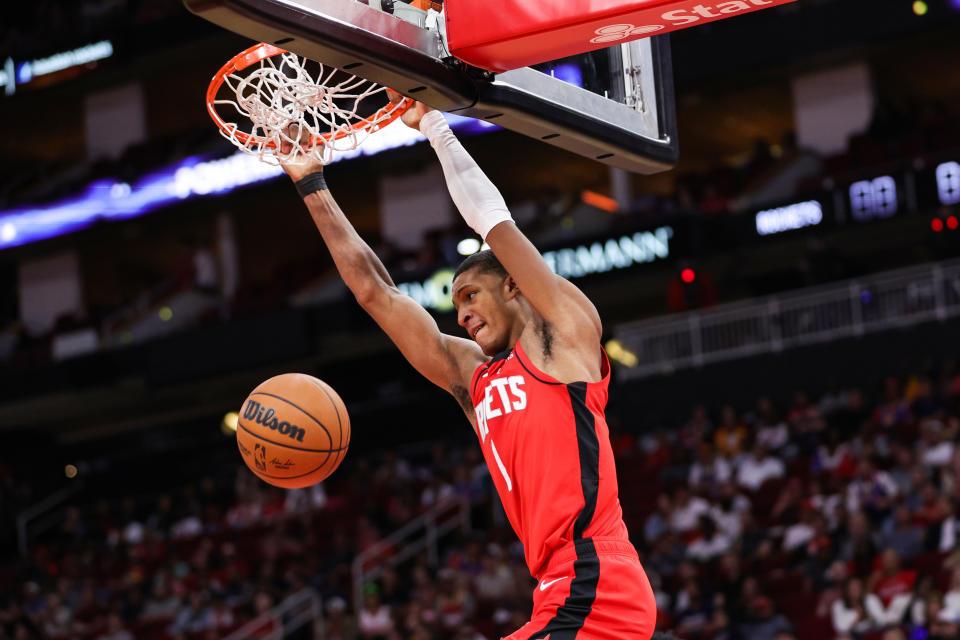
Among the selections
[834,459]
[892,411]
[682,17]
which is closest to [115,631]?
[834,459]

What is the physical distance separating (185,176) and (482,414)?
2215 centimetres

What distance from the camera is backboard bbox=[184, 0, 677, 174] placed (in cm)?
373

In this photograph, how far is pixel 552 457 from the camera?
13.0 feet

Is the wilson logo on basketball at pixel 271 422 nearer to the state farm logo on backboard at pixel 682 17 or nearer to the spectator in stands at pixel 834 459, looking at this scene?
the state farm logo on backboard at pixel 682 17

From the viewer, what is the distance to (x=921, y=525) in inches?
446

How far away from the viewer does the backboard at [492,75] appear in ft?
12.2

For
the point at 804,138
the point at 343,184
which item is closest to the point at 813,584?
the point at 804,138

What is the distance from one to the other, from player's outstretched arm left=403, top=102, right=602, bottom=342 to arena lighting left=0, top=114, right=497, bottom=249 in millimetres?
19326

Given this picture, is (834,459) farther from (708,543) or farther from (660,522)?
(660,522)

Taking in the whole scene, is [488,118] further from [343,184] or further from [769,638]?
[343,184]

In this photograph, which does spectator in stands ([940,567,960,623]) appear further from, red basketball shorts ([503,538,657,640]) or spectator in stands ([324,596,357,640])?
red basketball shorts ([503,538,657,640])

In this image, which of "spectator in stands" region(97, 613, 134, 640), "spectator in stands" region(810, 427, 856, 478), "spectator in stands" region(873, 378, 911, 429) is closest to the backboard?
"spectator in stands" region(810, 427, 856, 478)

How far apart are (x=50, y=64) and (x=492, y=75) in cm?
2422

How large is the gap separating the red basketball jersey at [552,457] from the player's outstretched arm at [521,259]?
17 cm
